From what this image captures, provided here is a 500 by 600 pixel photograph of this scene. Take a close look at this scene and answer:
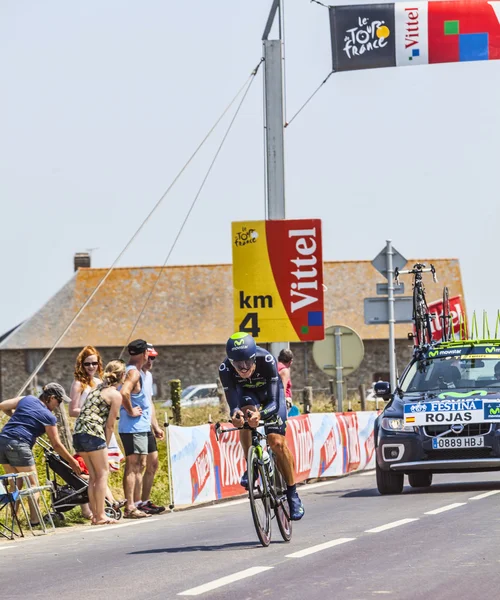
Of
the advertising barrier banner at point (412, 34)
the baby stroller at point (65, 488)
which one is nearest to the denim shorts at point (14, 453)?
the baby stroller at point (65, 488)

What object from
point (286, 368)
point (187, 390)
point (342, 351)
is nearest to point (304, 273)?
point (286, 368)

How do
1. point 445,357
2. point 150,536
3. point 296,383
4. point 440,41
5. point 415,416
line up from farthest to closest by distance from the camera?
point 296,383 → point 440,41 → point 445,357 → point 415,416 → point 150,536

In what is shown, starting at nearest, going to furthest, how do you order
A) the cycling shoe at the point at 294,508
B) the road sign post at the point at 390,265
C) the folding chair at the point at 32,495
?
the cycling shoe at the point at 294,508 < the folding chair at the point at 32,495 < the road sign post at the point at 390,265

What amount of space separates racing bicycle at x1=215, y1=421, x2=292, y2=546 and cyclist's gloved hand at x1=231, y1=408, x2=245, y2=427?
0.17 feet

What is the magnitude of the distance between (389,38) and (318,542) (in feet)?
39.8

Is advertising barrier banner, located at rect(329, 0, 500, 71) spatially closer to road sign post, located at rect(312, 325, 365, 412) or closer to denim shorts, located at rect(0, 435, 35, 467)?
road sign post, located at rect(312, 325, 365, 412)

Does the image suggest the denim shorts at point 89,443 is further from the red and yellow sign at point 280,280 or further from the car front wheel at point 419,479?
the red and yellow sign at point 280,280

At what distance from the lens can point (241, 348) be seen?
11.0 meters

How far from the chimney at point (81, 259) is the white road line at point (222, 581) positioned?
76.1m

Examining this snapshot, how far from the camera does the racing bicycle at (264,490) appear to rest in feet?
35.7

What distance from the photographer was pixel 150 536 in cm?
1295

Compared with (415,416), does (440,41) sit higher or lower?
higher

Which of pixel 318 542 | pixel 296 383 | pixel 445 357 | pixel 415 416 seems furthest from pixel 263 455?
pixel 296 383

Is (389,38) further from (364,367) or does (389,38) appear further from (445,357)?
(364,367)
